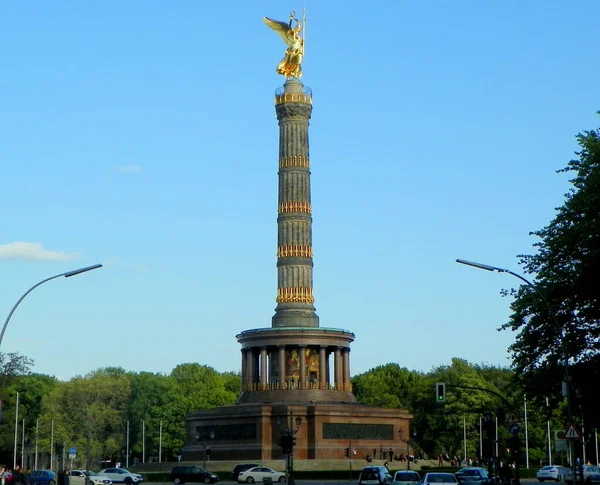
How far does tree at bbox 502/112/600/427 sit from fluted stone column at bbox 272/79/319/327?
3671 cm

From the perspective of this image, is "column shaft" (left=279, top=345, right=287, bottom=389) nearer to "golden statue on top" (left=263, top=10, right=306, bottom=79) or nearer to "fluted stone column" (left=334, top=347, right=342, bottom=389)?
"fluted stone column" (left=334, top=347, right=342, bottom=389)

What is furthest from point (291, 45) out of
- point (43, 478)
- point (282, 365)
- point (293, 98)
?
point (43, 478)

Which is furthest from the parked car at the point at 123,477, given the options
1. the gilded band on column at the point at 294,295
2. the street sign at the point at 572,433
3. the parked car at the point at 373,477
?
the street sign at the point at 572,433

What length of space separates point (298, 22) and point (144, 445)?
57745mm

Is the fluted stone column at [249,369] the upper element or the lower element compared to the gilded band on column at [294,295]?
lower

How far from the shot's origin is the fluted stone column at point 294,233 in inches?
3450

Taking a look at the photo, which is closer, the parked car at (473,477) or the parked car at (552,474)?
the parked car at (473,477)

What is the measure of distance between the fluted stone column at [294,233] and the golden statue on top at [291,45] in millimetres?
4379

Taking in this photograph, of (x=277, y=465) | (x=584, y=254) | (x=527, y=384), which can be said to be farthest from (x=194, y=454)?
(x=584, y=254)

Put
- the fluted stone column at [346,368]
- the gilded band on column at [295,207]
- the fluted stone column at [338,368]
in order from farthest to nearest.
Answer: the fluted stone column at [346,368] < the gilded band on column at [295,207] < the fluted stone column at [338,368]

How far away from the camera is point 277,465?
81.1 m

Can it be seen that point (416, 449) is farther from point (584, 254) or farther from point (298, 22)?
point (584, 254)

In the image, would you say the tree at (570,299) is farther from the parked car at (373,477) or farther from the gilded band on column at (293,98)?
the gilded band on column at (293,98)

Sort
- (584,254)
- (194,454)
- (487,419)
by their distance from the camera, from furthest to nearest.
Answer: (194,454) < (487,419) < (584,254)
